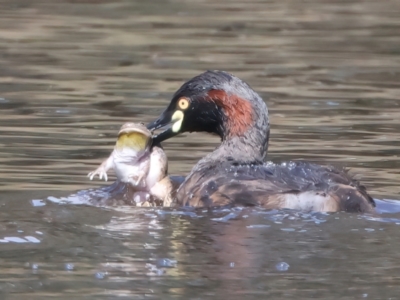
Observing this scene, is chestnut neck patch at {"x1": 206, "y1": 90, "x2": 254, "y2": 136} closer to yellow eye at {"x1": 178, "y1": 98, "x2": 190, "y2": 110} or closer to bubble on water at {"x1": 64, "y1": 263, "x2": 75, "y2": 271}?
yellow eye at {"x1": 178, "y1": 98, "x2": 190, "y2": 110}

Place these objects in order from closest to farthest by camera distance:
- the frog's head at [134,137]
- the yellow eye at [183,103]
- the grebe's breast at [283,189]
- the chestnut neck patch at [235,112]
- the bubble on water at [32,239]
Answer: the bubble on water at [32,239] < the grebe's breast at [283,189] < the frog's head at [134,137] < the chestnut neck patch at [235,112] < the yellow eye at [183,103]

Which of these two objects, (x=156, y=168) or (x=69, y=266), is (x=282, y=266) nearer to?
(x=69, y=266)

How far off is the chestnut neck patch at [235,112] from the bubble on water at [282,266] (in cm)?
231

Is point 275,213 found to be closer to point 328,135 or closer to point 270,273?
point 270,273

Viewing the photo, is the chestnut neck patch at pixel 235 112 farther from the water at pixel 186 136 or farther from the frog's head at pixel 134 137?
the water at pixel 186 136

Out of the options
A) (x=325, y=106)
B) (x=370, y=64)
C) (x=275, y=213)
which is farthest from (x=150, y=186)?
(x=370, y=64)

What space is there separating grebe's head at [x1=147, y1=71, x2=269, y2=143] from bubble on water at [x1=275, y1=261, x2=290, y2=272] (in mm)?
2305

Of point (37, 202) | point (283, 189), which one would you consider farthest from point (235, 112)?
point (37, 202)

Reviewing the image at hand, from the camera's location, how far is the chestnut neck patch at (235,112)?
9.16m

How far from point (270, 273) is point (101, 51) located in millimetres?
12120

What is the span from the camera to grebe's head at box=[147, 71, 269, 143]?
30.1ft

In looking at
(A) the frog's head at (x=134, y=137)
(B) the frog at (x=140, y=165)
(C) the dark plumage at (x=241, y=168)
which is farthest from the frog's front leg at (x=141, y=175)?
(C) the dark plumage at (x=241, y=168)

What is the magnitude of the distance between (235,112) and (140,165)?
0.78 meters

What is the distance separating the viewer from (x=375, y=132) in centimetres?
1197
